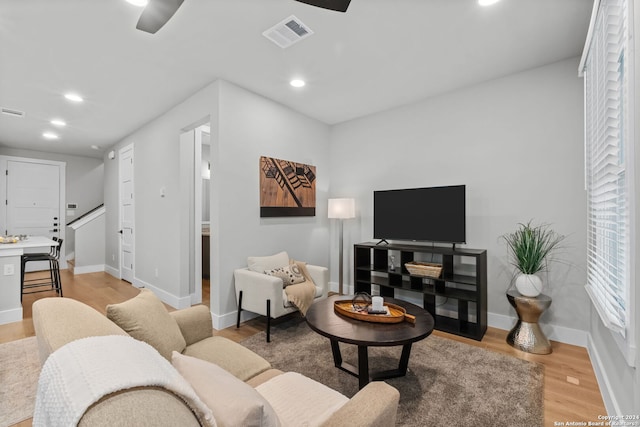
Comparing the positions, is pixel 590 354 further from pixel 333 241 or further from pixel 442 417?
pixel 333 241

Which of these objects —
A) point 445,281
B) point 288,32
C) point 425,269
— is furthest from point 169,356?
point 445,281

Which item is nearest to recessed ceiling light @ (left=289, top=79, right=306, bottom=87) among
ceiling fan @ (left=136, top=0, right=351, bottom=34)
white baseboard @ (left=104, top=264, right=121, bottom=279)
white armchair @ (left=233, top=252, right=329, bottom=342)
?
ceiling fan @ (left=136, top=0, right=351, bottom=34)

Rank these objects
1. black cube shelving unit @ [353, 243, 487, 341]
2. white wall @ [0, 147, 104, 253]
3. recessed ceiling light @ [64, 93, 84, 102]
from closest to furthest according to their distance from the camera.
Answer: black cube shelving unit @ [353, 243, 487, 341]
recessed ceiling light @ [64, 93, 84, 102]
white wall @ [0, 147, 104, 253]

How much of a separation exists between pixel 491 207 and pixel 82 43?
4131 mm

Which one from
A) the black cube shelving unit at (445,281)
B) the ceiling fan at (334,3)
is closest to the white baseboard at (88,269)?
the black cube shelving unit at (445,281)

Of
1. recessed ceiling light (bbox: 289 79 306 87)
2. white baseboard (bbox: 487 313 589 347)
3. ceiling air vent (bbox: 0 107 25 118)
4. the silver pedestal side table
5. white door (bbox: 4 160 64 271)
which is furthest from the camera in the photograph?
white door (bbox: 4 160 64 271)

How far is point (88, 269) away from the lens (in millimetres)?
6160

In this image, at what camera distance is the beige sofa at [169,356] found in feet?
1.97

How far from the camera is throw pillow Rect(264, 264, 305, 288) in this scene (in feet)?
10.5

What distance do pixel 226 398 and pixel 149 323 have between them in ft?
2.77

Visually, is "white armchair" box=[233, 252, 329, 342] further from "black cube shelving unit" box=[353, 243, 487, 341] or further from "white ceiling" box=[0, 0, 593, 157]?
"white ceiling" box=[0, 0, 593, 157]

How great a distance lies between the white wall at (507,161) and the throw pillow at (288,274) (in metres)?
1.70

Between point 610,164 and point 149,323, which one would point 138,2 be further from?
point 610,164

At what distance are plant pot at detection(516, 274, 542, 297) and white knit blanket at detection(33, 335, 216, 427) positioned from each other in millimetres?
2869
